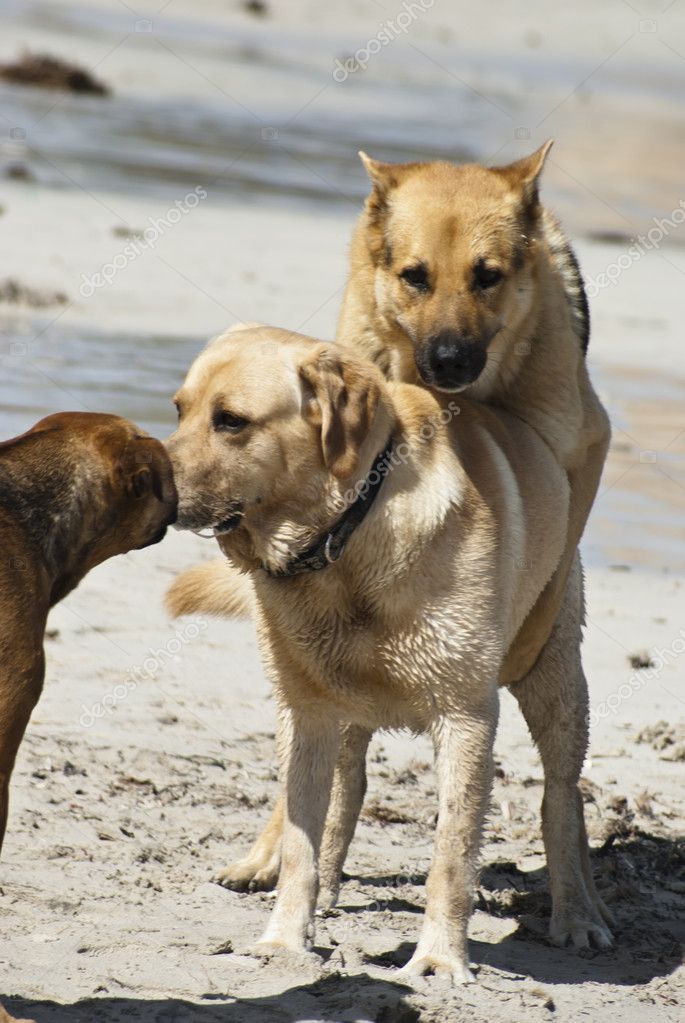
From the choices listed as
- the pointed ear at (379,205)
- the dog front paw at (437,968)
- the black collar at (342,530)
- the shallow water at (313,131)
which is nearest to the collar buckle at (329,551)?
the black collar at (342,530)

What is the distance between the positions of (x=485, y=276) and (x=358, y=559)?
146cm

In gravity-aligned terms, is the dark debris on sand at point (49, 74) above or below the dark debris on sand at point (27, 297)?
above

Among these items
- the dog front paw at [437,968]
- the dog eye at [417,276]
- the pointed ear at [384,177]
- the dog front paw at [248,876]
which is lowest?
the dog front paw at [248,876]

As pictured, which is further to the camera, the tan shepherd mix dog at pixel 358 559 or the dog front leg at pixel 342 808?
the dog front leg at pixel 342 808

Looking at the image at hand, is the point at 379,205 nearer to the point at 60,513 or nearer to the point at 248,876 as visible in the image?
the point at 60,513

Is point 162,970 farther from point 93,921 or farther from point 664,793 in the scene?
point 664,793

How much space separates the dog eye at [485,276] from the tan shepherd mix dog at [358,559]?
739mm

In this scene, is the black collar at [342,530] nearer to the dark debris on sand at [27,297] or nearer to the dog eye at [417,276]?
the dog eye at [417,276]

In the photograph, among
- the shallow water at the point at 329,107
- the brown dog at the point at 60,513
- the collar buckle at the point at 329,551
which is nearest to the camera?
the brown dog at the point at 60,513

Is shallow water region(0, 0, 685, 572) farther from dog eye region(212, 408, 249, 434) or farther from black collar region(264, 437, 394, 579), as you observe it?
dog eye region(212, 408, 249, 434)

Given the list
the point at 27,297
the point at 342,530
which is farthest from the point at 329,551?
the point at 27,297

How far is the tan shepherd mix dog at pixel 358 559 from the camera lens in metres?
4.48

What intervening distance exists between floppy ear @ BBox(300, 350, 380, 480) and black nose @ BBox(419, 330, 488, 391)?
0.78 m

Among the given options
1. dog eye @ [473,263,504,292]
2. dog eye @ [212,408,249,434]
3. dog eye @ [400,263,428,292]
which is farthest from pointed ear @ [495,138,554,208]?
dog eye @ [212,408,249,434]
